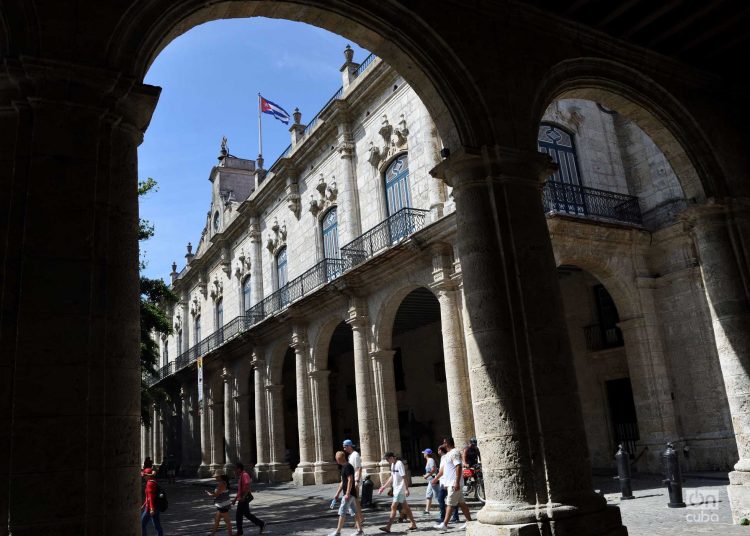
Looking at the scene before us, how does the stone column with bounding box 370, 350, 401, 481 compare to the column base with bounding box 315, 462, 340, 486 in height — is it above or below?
above

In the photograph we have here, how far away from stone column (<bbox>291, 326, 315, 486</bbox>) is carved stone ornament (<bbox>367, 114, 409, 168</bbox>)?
6.02 m

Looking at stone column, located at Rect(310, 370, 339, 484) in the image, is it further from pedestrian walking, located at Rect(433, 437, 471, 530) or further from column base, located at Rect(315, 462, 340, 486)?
pedestrian walking, located at Rect(433, 437, 471, 530)

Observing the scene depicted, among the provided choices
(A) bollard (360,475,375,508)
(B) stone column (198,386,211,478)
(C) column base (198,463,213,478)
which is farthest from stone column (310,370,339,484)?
(B) stone column (198,386,211,478)

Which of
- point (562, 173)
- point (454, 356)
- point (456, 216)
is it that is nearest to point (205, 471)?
point (454, 356)

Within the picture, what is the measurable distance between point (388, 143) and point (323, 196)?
3.99 meters

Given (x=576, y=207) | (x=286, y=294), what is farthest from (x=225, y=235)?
(x=576, y=207)

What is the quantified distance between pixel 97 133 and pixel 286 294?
58.9ft

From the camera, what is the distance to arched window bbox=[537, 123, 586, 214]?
50.2ft

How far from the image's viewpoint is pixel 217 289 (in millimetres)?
31172

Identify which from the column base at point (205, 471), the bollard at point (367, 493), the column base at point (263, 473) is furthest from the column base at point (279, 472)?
Answer: the bollard at point (367, 493)

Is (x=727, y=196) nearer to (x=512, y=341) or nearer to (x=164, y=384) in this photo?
(x=512, y=341)

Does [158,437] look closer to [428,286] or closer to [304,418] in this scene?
[304,418]

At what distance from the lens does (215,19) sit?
5988 millimetres

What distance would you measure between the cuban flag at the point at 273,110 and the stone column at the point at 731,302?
60.6 feet
